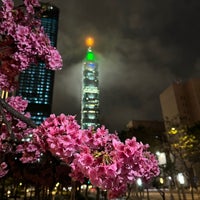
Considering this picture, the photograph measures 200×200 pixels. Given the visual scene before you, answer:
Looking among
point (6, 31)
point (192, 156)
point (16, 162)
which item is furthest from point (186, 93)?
point (6, 31)

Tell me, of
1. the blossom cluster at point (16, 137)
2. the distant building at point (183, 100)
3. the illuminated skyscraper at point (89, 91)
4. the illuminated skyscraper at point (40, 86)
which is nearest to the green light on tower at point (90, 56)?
the illuminated skyscraper at point (89, 91)

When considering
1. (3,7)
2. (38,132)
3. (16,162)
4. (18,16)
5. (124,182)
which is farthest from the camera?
(16,162)

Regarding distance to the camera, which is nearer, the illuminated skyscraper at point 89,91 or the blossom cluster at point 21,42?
the blossom cluster at point 21,42

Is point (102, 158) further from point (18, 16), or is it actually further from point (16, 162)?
point (16, 162)

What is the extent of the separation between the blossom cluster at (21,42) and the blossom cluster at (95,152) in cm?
145

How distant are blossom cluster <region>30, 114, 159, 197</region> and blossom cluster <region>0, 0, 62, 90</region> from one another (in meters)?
1.45

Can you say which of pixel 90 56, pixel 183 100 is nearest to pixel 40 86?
pixel 183 100

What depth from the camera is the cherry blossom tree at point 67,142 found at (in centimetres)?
176

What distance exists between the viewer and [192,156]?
21.3 meters

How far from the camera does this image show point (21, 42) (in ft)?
9.98

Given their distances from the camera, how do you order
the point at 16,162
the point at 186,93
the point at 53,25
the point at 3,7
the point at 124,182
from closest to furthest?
the point at 124,182 < the point at 3,7 < the point at 16,162 < the point at 186,93 < the point at 53,25

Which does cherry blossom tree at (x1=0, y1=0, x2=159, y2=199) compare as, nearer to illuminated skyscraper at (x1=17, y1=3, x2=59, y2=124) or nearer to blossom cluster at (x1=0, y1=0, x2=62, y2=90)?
blossom cluster at (x1=0, y1=0, x2=62, y2=90)

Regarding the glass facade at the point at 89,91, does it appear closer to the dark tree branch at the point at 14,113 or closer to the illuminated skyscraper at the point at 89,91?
the illuminated skyscraper at the point at 89,91

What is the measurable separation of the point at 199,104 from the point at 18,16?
Answer: 208ft
